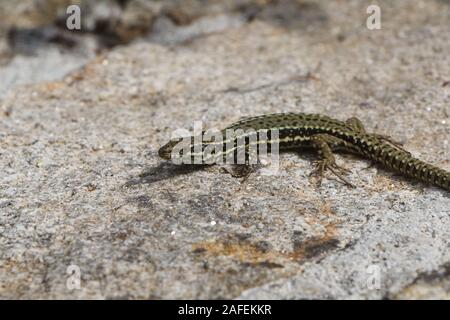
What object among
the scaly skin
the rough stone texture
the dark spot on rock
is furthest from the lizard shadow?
the dark spot on rock

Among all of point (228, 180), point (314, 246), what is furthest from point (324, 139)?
point (314, 246)

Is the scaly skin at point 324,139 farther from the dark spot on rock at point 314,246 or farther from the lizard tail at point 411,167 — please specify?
the dark spot on rock at point 314,246

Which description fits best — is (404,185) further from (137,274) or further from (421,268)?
(137,274)

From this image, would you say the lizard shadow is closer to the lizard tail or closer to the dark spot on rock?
the dark spot on rock

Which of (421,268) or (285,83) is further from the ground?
(285,83)

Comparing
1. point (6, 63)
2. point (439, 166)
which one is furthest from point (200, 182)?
point (6, 63)

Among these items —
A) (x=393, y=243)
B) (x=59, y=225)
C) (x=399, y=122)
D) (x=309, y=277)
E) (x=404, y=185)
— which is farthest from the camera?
(x=399, y=122)

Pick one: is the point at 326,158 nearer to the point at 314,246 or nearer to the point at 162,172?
the point at 314,246
